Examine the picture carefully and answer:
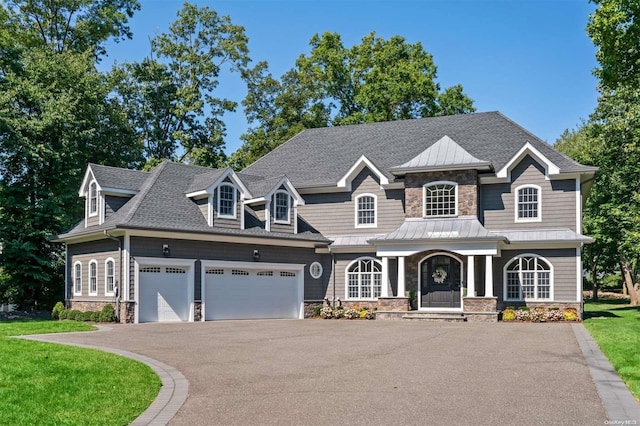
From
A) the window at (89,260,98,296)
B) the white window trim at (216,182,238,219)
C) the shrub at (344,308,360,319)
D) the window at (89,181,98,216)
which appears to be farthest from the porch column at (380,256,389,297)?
the window at (89,181,98,216)

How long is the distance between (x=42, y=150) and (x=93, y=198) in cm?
509

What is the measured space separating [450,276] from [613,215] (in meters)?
13.0

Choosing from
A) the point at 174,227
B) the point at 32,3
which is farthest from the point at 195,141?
the point at 174,227

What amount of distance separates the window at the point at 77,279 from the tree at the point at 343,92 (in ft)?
63.2

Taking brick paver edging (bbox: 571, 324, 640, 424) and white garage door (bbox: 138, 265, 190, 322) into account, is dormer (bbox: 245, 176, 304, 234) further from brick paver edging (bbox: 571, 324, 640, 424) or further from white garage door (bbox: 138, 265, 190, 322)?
brick paver edging (bbox: 571, 324, 640, 424)

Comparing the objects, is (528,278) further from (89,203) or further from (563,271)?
(89,203)

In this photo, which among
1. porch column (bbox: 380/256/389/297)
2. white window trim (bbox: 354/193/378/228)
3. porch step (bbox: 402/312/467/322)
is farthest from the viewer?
white window trim (bbox: 354/193/378/228)

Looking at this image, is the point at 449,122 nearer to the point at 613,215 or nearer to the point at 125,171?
the point at 613,215

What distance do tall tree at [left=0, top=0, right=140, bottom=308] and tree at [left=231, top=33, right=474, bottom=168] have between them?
13.2 meters

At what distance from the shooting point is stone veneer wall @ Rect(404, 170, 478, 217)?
28594 millimetres

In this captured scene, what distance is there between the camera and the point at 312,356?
1434 centimetres

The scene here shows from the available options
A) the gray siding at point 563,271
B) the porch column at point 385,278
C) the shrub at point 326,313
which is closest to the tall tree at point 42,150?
the shrub at point 326,313

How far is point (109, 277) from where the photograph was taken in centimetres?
2630

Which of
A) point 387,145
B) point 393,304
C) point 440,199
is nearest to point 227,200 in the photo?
point 393,304
